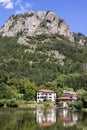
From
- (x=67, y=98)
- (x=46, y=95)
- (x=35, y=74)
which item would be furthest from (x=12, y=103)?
(x=35, y=74)

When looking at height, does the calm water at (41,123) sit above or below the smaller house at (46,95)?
below

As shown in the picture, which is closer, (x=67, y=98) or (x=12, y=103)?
(x=12, y=103)

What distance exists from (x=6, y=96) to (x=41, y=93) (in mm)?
16753

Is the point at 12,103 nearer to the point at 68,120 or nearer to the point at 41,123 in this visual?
the point at 68,120

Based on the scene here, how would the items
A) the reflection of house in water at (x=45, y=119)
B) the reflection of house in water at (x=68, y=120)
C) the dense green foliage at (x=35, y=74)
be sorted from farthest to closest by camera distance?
the dense green foliage at (x=35, y=74)
the reflection of house in water at (x=68, y=120)
the reflection of house in water at (x=45, y=119)

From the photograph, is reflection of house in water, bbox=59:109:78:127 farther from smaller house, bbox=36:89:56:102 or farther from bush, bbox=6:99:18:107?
smaller house, bbox=36:89:56:102

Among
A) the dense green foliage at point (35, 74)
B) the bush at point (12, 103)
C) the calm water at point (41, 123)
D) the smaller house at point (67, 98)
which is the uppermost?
the dense green foliage at point (35, 74)

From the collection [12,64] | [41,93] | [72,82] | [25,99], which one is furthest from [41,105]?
[12,64]

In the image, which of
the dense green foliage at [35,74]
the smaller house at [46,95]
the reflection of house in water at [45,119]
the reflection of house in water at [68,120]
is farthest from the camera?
the smaller house at [46,95]

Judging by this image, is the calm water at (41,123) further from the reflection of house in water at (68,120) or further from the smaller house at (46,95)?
the smaller house at (46,95)

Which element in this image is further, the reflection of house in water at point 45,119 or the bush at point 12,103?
the bush at point 12,103

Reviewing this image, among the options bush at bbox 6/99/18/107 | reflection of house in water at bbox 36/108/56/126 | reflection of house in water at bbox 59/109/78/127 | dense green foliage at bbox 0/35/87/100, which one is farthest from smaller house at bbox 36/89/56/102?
reflection of house in water at bbox 59/109/78/127

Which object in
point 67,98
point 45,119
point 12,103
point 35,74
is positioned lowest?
point 45,119

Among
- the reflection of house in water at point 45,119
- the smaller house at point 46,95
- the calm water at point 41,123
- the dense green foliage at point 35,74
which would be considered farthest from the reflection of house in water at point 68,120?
the smaller house at point 46,95
